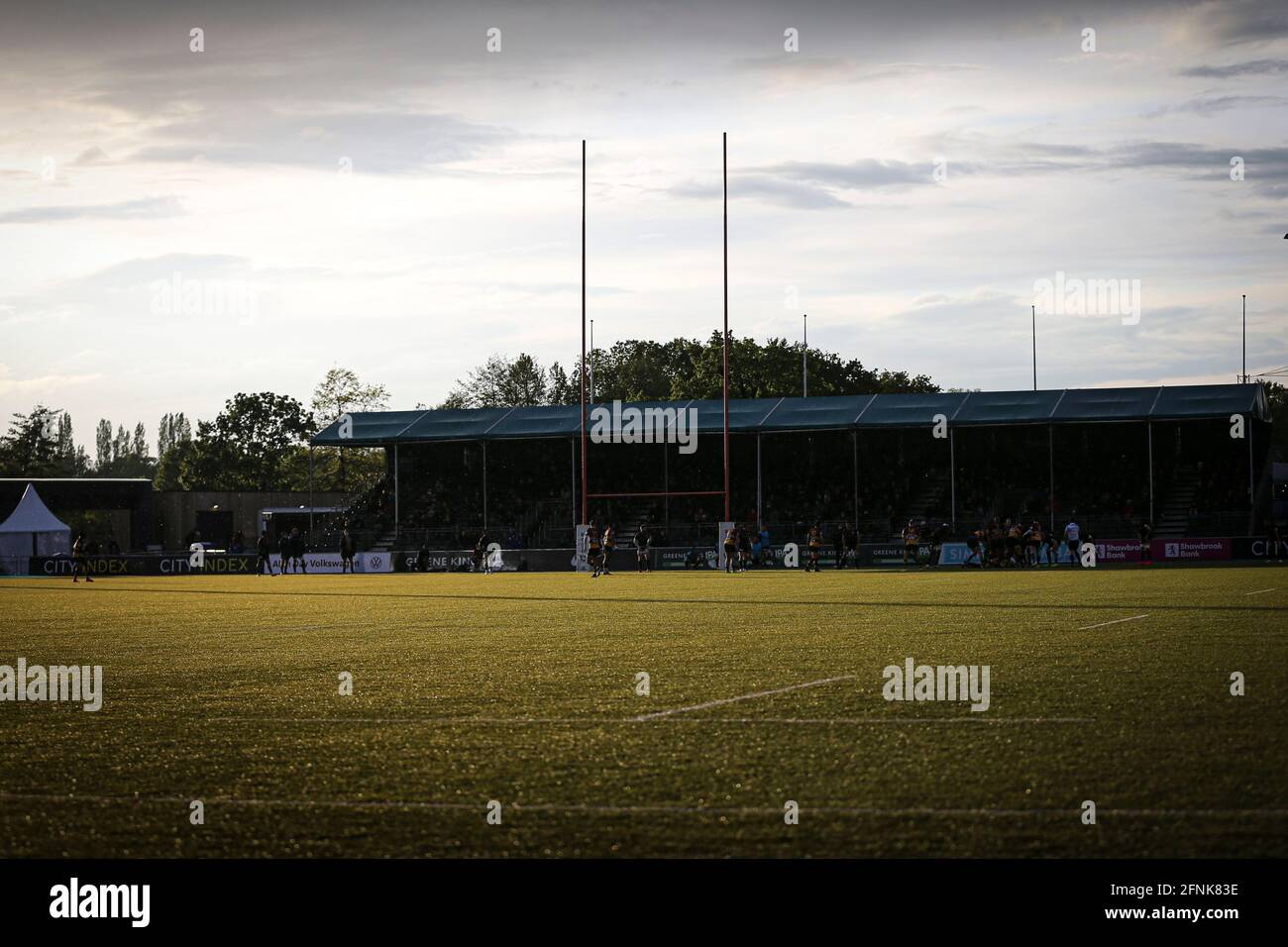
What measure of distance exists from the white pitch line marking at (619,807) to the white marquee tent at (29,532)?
58561 millimetres

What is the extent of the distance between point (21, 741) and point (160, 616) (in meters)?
15.4

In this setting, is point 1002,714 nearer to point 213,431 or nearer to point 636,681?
point 636,681

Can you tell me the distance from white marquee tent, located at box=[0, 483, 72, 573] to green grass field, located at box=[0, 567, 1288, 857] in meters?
47.6

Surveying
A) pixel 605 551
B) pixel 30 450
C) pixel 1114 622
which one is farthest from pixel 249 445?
pixel 1114 622

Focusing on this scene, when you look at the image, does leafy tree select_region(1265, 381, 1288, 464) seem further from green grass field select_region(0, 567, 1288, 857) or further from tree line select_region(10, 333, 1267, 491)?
green grass field select_region(0, 567, 1288, 857)

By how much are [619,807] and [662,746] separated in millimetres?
1733

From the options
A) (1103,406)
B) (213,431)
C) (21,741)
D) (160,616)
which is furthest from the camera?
(213,431)

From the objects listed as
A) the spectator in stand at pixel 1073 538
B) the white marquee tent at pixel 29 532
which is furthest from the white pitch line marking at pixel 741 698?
the white marquee tent at pixel 29 532

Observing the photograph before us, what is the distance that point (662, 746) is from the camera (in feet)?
27.0

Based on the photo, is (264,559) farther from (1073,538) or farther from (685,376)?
(685,376)

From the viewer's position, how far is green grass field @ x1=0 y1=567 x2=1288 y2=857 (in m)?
5.98

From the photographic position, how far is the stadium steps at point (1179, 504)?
53844 millimetres

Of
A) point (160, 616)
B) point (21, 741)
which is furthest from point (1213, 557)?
point (21, 741)

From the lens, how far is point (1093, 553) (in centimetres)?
5000
